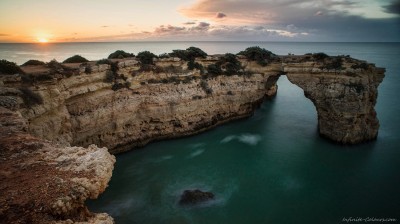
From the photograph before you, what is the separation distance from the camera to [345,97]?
20.8m

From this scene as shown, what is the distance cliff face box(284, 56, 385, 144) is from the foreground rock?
63.2 feet

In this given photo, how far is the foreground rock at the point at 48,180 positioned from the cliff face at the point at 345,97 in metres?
19.3

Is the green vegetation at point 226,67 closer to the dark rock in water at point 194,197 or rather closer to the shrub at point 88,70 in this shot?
the shrub at point 88,70

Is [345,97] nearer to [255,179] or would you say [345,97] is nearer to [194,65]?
[255,179]

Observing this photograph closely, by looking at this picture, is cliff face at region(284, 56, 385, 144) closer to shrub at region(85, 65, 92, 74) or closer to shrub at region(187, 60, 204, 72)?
shrub at region(187, 60, 204, 72)

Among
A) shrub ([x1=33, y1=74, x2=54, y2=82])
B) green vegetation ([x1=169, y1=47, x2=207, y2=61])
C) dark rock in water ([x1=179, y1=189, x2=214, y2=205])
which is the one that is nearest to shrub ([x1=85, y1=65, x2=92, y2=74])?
shrub ([x1=33, y1=74, x2=54, y2=82])

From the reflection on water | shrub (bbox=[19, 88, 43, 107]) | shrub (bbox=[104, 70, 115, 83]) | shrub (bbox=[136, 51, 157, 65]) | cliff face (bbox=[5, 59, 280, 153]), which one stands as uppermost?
shrub (bbox=[136, 51, 157, 65])

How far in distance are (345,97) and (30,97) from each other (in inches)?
851

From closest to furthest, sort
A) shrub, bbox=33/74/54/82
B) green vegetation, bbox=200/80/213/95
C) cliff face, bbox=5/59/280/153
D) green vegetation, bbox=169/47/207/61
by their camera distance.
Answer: shrub, bbox=33/74/54/82 → cliff face, bbox=5/59/280/153 → green vegetation, bbox=200/80/213/95 → green vegetation, bbox=169/47/207/61

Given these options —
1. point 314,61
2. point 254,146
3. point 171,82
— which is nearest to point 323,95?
point 314,61

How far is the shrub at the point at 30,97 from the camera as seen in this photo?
46.3ft

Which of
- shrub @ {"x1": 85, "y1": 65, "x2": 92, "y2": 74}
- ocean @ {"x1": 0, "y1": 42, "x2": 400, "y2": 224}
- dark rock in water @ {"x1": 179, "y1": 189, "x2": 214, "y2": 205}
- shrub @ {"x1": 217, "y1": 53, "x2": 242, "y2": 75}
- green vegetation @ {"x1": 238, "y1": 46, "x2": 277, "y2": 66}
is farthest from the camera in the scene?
shrub @ {"x1": 217, "y1": 53, "x2": 242, "y2": 75}

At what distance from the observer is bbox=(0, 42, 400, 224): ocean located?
1425 centimetres

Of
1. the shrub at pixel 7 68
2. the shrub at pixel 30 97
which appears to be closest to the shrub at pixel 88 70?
the shrub at pixel 7 68
